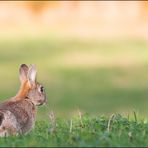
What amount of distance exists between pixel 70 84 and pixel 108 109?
12.1 ft

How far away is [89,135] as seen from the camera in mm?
7500

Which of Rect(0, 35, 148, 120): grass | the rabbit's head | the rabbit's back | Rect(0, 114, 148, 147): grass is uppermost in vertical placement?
Rect(0, 35, 148, 120): grass

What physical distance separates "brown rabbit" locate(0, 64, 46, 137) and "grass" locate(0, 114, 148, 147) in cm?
14

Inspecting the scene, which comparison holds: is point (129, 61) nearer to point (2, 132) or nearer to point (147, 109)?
point (147, 109)

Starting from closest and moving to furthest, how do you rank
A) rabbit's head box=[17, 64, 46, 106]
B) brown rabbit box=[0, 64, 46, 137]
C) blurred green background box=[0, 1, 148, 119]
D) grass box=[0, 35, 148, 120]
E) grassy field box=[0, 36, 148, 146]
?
grassy field box=[0, 36, 148, 146], brown rabbit box=[0, 64, 46, 137], rabbit's head box=[17, 64, 46, 106], grass box=[0, 35, 148, 120], blurred green background box=[0, 1, 148, 119]

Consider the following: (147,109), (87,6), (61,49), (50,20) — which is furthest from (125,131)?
(87,6)

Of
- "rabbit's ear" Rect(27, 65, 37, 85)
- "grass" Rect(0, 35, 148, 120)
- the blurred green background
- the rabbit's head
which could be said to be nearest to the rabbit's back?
the rabbit's head

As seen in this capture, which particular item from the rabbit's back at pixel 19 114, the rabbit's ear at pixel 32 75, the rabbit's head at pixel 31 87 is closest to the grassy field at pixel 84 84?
the rabbit's back at pixel 19 114

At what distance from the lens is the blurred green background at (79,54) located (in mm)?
17797

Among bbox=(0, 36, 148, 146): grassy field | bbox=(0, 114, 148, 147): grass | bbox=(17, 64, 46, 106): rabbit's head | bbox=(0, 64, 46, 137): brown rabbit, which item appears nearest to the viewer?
bbox=(0, 114, 148, 147): grass

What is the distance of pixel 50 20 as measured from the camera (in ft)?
106

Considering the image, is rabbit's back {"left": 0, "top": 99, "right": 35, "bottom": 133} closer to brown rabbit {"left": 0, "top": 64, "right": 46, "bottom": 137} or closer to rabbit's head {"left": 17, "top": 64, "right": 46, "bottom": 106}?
brown rabbit {"left": 0, "top": 64, "right": 46, "bottom": 137}

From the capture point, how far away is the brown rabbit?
26.9ft

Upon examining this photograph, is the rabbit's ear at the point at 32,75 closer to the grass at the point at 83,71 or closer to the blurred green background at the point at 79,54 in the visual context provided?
the blurred green background at the point at 79,54
